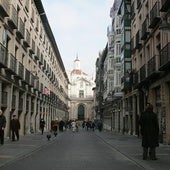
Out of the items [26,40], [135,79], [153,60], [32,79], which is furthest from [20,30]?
[153,60]

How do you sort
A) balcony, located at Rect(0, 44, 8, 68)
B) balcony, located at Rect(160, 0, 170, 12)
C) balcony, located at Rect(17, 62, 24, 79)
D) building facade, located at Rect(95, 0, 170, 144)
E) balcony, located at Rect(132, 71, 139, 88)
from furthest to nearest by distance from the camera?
balcony, located at Rect(132, 71, 139, 88) → balcony, located at Rect(17, 62, 24, 79) → balcony, located at Rect(0, 44, 8, 68) → building facade, located at Rect(95, 0, 170, 144) → balcony, located at Rect(160, 0, 170, 12)

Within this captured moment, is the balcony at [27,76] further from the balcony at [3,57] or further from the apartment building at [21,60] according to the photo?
the balcony at [3,57]

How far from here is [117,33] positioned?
4650 cm

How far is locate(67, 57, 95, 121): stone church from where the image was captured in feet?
410

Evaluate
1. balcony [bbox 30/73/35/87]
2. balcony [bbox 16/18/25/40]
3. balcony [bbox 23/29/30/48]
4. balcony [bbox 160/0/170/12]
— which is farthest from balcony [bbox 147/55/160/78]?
balcony [bbox 30/73/35/87]

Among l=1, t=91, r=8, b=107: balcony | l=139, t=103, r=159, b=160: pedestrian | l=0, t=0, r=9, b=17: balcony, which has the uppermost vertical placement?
l=0, t=0, r=9, b=17: balcony

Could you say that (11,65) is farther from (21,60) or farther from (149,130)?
(149,130)

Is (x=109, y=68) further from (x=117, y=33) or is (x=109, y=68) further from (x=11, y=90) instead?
(x=11, y=90)

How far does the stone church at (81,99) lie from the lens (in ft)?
410

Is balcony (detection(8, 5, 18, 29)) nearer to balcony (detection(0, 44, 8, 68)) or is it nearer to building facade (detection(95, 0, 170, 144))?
balcony (detection(0, 44, 8, 68))

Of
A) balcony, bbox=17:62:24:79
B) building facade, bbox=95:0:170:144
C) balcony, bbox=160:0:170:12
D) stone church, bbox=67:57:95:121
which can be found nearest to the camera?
balcony, bbox=160:0:170:12

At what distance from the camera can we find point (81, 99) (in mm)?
126375

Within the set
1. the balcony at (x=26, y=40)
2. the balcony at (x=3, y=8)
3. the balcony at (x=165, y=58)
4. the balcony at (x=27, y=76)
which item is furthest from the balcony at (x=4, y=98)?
the balcony at (x=165, y=58)

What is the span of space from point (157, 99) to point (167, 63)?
Answer: 255 inches
